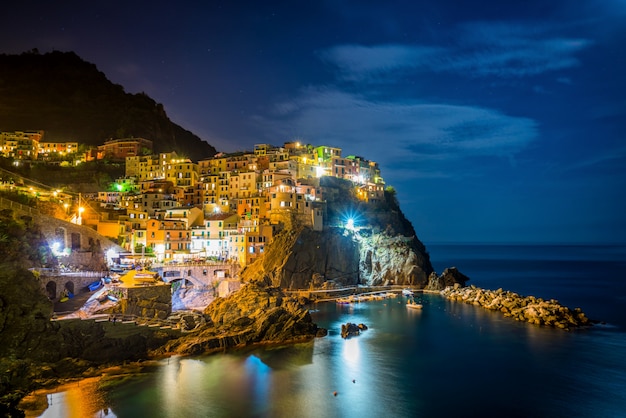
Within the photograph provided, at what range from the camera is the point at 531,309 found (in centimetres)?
4000

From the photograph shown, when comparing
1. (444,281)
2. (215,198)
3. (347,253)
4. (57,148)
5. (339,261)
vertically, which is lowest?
(444,281)

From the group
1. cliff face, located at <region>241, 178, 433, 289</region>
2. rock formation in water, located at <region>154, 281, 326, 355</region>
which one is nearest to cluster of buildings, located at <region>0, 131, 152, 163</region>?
cliff face, located at <region>241, 178, 433, 289</region>

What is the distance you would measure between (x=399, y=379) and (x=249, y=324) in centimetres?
1161

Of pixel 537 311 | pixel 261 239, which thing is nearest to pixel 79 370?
pixel 261 239

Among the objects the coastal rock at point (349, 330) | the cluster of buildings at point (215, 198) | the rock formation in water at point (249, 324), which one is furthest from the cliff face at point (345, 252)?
the coastal rock at point (349, 330)

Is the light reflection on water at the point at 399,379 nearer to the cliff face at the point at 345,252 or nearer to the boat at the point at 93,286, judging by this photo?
the boat at the point at 93,286

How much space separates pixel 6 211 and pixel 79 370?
15.3 meters

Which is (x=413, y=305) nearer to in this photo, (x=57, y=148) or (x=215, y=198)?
(x=215, y=198)

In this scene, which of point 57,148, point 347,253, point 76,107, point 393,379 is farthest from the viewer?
point 76,107

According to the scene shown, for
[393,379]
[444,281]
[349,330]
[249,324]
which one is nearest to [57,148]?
[249,324]

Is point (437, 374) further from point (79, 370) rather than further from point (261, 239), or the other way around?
point (261, 239)

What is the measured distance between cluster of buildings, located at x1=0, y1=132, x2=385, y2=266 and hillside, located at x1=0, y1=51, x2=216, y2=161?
12209mm

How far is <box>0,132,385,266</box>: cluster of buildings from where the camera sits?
1880 inches

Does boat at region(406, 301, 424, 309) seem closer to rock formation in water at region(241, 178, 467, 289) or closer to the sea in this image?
the sea
